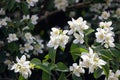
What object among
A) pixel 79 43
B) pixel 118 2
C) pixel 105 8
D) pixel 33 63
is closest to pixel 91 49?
pixel 79 43

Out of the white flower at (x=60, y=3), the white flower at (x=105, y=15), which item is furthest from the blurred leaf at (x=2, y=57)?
the white flower at (x=105, y=15)

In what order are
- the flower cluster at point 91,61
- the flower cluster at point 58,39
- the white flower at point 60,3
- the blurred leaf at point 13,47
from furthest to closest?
1. the white flower at point 60,3
2. the blurred leaf at point 13,47
3. the flower cluster at point 58,39
4. the flower cluster at point 91,61

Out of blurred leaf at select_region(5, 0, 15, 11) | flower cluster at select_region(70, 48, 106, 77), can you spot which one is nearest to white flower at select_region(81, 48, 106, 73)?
flower cluster at select_region(70, 48, 106, 77)

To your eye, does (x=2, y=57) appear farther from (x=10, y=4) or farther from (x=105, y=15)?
(x=105, y=15)

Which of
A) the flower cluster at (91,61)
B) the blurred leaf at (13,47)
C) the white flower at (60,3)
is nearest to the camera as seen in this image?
the flower cluster at (91,61)

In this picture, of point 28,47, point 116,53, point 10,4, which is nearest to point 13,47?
point 28,47

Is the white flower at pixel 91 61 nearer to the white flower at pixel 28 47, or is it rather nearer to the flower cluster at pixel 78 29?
the flower cluster at pixel 78 29

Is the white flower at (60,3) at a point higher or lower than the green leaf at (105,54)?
higher

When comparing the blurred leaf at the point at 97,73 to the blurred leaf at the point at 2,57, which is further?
the blurred leaf at the point at 2,57

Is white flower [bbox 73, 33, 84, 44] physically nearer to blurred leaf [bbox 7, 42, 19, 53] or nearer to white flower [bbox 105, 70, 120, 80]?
white flower [bbox 105, 70, 120, 80]
